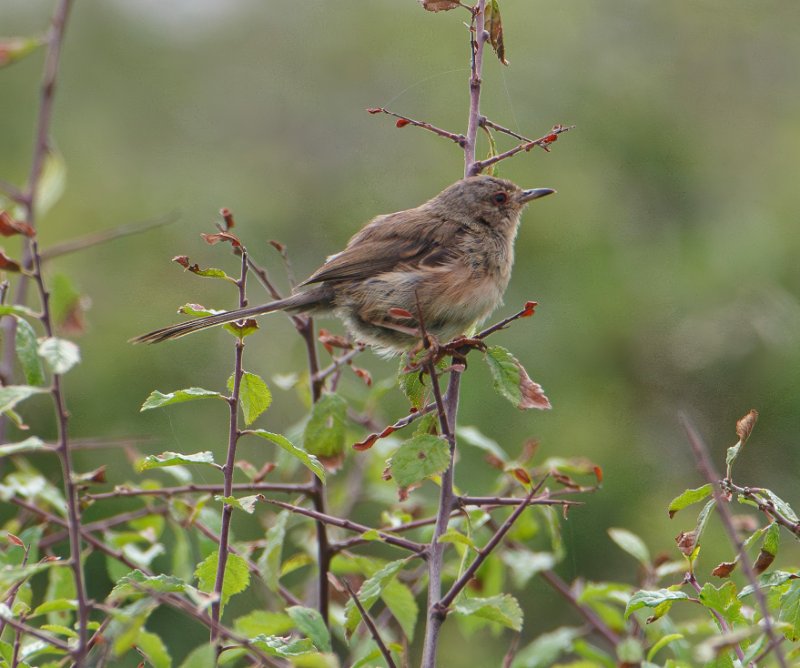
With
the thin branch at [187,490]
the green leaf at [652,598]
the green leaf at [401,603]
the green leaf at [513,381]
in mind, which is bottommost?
the green leaf at [401,603]

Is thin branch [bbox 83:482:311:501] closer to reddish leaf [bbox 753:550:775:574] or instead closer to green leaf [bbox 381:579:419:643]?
green leaf [bbox 381:579:419:643]

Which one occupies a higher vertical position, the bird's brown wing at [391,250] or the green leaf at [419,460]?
the green leaf at [419,460]

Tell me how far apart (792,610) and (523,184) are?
6.07m

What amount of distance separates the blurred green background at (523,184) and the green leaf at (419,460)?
133cm

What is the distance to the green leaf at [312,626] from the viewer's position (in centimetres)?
202

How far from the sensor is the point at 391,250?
387 cm

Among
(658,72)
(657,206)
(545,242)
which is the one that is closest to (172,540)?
(545,242)

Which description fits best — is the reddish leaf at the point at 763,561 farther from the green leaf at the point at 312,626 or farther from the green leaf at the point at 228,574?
the green leaf at the point at 228,574

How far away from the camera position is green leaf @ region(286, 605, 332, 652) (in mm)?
2020

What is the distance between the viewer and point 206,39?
1314cm

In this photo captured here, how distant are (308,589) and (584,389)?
361 centimetres

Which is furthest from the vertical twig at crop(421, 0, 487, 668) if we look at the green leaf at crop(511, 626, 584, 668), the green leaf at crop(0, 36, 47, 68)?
the green leaf at crop(0, 36, 47, 68)

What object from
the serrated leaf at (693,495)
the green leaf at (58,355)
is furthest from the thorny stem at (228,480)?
the serrated leaf at (693,495)

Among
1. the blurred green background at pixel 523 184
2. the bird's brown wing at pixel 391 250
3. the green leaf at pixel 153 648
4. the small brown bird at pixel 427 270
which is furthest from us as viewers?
the blurred green background at pixel 523 184
